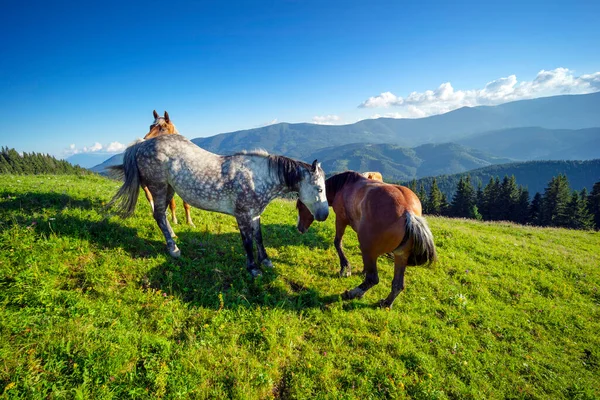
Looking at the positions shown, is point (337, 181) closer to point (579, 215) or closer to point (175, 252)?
point (175, 252)

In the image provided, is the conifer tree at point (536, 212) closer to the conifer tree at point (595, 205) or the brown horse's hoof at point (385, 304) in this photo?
the conifer tree at point (595, 205)

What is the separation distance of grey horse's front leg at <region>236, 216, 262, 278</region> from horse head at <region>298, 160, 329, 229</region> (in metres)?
1.63

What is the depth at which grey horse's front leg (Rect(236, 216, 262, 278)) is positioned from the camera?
21.5 ft

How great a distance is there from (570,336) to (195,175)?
1038 cm

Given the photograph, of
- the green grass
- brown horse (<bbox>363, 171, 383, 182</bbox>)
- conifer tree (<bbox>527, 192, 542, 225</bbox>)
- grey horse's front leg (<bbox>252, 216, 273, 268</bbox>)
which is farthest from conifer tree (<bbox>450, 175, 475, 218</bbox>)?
grey horse's front leg (<bbox>252, 216, 273, 268</bbox>)

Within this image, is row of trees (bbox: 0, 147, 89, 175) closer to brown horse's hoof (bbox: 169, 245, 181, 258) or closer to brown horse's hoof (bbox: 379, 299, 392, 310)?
brown horse's hoof (bbox: 169, 245, 181, 258)

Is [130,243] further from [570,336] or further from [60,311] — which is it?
[570,336]

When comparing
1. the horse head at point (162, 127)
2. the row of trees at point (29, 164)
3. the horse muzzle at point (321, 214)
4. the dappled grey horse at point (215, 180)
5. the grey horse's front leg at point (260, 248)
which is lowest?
the grey horse's front leg at point (260, 248)

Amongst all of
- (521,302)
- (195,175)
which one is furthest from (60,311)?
(521,302)

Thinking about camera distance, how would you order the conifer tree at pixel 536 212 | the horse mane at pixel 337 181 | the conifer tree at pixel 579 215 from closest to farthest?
1. the horse mane at pixel 337 181
2. the conifer tree at pixel 579 215
3. the conifer tree at pixel 536 212

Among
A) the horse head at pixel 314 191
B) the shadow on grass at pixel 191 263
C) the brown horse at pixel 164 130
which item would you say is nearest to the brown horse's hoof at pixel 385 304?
the shadow on grass at pixel 191 263

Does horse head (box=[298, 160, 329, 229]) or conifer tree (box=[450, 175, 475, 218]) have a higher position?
horse head (box=[298, 160, 329, 229])

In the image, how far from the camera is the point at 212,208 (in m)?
6.52

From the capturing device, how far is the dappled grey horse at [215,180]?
6.27 m
